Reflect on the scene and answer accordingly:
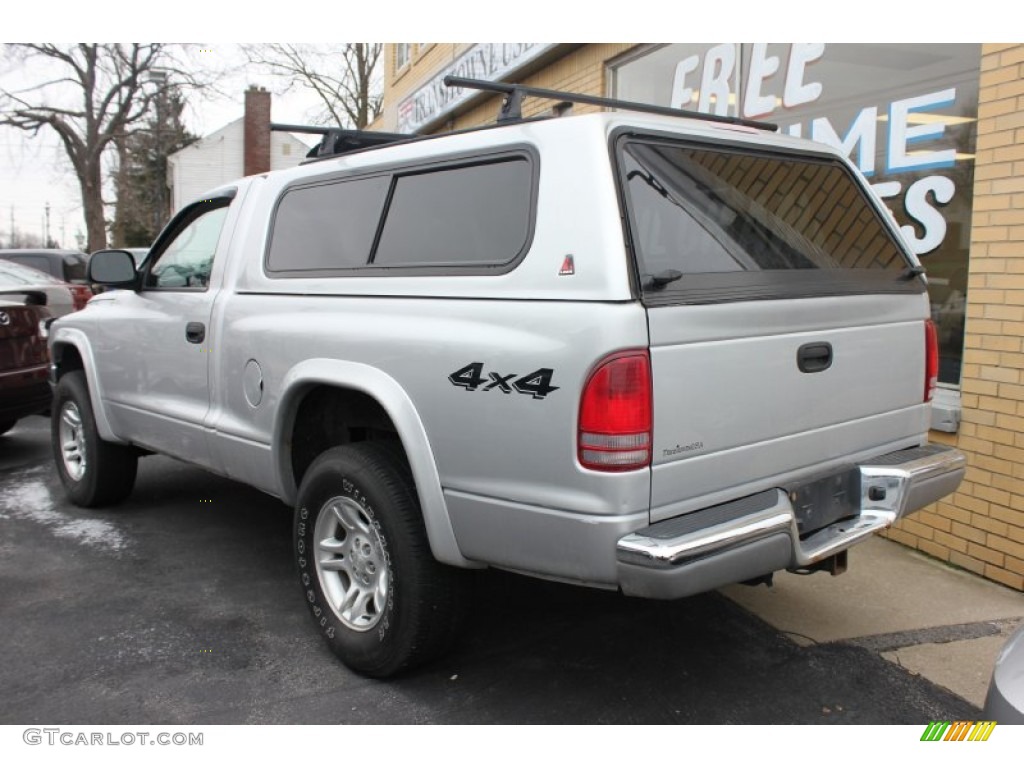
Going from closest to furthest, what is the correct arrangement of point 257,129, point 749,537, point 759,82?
point 749,537, point 759,82, point 257,129

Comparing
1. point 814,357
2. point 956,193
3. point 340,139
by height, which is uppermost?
point 340,139

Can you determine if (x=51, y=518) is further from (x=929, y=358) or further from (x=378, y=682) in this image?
(x=929, y=358)

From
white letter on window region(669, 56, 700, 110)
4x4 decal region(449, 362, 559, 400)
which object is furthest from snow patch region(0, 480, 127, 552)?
white letter on window region(669, 56, 700, 110)

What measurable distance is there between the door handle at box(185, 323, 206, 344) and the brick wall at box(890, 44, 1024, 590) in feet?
12.4

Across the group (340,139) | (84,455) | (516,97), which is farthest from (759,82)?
(84,455)

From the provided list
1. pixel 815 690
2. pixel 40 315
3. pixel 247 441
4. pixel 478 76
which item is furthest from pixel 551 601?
pixel 478 76

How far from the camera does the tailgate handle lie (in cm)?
284

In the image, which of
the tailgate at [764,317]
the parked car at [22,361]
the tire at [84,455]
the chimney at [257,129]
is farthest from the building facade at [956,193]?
the chimney at [257,129]

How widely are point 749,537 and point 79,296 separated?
28.1 ft

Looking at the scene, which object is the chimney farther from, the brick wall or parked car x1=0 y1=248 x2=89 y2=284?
the brick wall

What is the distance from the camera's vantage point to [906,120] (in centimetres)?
484

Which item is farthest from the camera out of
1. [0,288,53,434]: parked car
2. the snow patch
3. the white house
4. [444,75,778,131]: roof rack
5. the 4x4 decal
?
the white house

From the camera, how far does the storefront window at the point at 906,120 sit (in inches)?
179

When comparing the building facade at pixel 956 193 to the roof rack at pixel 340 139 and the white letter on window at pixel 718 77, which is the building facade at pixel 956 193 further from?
the roof rack at pixel 340 139
